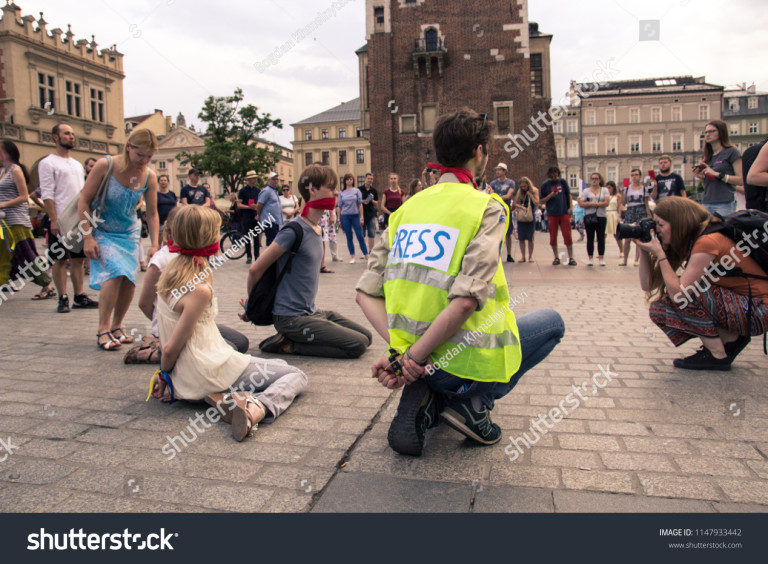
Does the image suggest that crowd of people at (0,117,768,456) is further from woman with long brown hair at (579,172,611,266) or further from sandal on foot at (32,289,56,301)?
woman with long brown hair at (579,172,611,266)

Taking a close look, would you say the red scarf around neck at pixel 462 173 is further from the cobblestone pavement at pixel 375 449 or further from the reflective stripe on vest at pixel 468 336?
the cobblestone pavement at pixel 375 449

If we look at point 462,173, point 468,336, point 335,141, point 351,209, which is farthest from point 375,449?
point 335,141

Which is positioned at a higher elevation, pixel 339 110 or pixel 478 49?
pixel 339 110

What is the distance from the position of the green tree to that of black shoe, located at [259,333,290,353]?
50450 millimetres

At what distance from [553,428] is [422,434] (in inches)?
32.9

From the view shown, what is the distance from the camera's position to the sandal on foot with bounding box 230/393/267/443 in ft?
10.1

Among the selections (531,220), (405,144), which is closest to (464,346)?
(531,220)

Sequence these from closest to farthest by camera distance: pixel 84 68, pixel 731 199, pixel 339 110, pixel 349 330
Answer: pixel 349 330, pixel 731 199, pixel 84 68, pixel 339 110

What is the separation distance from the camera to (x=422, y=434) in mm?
2805

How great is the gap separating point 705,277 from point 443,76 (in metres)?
38.9

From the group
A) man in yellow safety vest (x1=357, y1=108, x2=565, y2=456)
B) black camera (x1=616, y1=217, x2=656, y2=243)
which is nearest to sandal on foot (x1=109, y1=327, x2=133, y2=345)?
man in yellow safety vest (x1=357, y1=108, x2=565, y2=456)
